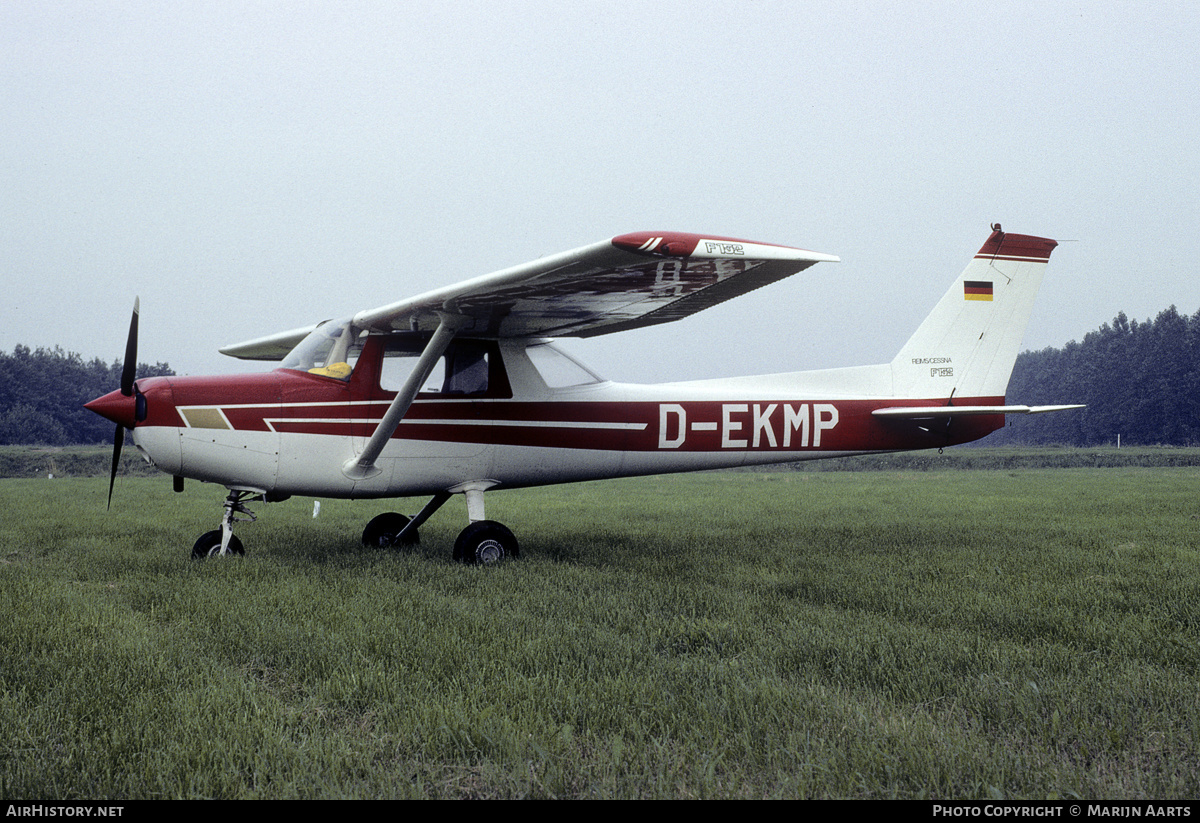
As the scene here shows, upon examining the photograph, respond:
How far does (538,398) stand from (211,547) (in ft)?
11.2

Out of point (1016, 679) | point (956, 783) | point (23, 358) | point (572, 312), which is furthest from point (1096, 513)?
point (23, 358)

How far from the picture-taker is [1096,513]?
11.5 metres

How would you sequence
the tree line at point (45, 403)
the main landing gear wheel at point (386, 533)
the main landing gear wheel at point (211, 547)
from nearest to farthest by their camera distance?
the main landing gear wheel at point (211, 547)
the main landing gear wheel at point (386, 533)
the tree line at point (45, 403)

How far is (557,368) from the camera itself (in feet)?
26.5

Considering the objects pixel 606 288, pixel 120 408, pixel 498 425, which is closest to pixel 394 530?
pixel 498 425

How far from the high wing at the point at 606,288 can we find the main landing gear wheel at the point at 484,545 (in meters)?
1.89

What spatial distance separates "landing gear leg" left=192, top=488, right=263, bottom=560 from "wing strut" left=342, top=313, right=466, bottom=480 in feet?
3.86

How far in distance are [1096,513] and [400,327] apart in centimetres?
1038

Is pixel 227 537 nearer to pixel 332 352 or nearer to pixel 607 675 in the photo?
pixel 332 352

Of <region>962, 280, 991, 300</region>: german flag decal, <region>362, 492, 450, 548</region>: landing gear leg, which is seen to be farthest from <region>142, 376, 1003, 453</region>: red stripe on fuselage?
<region>962, 280, 991, 300</region>: german flag decal

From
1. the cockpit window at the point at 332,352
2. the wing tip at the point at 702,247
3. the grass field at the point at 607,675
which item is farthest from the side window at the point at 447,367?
the wing tip at the point at 702,247

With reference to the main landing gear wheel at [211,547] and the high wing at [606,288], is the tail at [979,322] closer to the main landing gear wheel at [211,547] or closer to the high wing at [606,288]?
the high wing at [606,288]

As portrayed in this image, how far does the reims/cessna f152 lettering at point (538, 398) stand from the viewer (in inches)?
259
